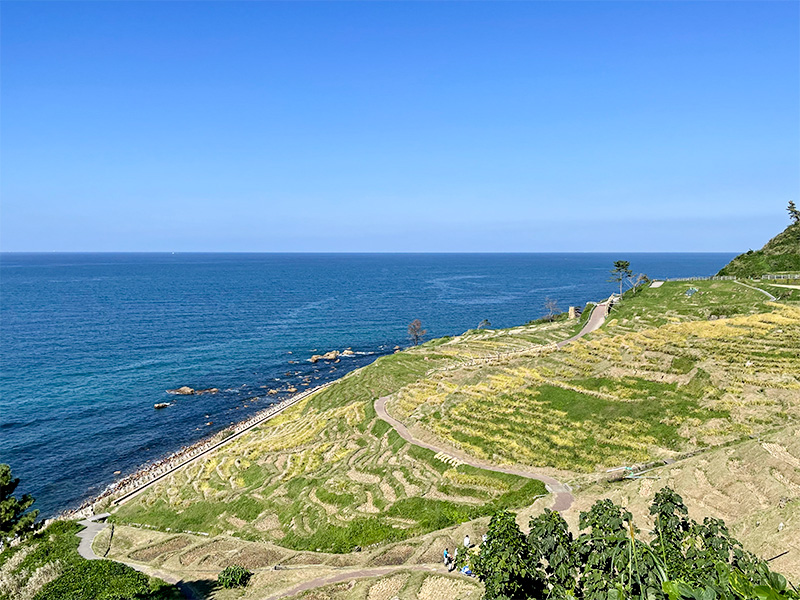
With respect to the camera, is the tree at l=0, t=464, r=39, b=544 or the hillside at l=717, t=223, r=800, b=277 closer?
the tree at l=0, t=464, r=39, b=544

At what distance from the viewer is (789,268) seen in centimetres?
12250

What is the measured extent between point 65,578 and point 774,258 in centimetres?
16217

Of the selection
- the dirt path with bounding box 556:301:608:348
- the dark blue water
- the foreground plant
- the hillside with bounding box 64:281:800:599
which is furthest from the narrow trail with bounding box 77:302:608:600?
the dirt path with bounding box 556:301:608:348

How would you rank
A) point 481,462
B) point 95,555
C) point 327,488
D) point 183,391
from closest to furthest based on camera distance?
point 95,555 → point 481,462 → point 327,488 → point 183,391

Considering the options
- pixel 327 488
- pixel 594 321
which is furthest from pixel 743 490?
pixel 594 321

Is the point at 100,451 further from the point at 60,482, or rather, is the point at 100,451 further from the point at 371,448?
the point at 371,448

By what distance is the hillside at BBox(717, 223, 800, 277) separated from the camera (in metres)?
125

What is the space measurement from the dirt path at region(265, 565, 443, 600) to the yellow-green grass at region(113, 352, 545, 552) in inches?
235

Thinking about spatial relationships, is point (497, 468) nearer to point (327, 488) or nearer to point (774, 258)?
point (327, 488)

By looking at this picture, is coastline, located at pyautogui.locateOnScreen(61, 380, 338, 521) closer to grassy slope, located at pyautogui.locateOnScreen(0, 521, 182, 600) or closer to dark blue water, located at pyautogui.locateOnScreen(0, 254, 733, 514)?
dark blue water, located at pyautogui.locateOnScreen(0, 254, 733, 514)

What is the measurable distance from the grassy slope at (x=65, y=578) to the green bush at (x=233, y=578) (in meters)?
3.51

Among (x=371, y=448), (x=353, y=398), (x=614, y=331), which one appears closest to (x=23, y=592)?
(x=371, y=448)

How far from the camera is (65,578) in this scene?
41750 millimetres

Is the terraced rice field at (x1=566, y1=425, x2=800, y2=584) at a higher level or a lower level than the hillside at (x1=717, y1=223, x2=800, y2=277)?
lower
